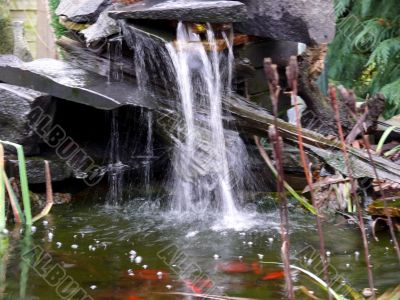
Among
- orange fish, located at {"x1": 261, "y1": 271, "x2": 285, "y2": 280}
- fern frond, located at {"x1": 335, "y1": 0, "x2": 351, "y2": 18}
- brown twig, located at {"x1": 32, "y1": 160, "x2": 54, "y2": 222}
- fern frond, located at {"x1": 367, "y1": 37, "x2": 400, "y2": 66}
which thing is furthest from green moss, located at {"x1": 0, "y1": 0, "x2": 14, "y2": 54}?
orange fish, located at {"x1": 261, "y1": 271, "x2": 285, "y2": 280}

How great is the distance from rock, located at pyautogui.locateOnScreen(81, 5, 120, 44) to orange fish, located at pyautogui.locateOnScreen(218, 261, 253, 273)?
2.07 meters

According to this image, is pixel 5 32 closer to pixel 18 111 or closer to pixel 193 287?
pixel 18 111

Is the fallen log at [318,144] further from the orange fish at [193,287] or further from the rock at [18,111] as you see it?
the orange fish at [193,287]

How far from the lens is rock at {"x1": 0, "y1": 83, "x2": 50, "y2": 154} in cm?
479

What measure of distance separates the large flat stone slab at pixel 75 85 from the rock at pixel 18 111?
0.07 meters

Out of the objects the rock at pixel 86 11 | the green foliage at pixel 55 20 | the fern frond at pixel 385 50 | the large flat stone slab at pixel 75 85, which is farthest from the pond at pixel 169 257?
the green foliage at pixel 55 20

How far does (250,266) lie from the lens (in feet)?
11.3

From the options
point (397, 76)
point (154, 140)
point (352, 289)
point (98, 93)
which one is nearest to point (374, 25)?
point (397, 76)

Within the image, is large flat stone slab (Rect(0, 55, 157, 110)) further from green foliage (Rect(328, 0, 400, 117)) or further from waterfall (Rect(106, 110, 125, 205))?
green foliage (Rect(328, 0, 400, 117))

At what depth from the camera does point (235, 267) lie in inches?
135

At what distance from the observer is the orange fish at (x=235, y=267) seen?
3.39 meters

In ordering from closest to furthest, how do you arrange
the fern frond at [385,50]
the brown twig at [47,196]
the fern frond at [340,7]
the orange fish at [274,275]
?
the orange fish at [274,275]
the brown twig at [47,196]
the fern frond at [385,50]
the fern frond at [340,7]

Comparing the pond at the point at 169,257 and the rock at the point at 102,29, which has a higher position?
the rock at the point at 102,29

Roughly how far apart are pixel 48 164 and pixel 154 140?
0.89m
